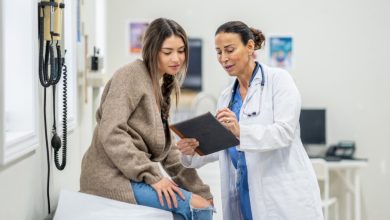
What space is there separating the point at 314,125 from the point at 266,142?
3.14m

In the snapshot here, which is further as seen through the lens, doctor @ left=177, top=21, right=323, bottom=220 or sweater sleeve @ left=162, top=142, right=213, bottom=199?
sweater sleeve @ left=162, top=142, right=213, bottom=199

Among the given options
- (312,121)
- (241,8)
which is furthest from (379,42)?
(241,8)

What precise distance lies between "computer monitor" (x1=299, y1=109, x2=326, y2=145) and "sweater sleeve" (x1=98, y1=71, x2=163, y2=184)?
3.32 m

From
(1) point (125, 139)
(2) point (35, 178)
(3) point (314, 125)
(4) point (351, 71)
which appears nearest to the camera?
(1) point (125, 139)

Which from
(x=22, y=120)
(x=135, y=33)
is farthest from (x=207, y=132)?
(x=135, y=33)

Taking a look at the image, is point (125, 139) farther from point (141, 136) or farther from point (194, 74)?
point (194, 74)

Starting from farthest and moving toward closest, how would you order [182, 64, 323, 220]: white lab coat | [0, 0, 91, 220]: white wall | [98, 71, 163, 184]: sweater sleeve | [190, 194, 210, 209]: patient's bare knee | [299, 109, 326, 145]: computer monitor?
[299, 109, 326, 145]: computer monitor
[182, 64, 323, 220]: white lab coat
[190, 194, 210, 209]: patient's bare knee
[98, 71, 163, 184]: sweater sleeve
[0, 0, 91, 220]: white wall

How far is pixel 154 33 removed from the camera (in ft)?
6.37

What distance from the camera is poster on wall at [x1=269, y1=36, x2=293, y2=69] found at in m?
5.06

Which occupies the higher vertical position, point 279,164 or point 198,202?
point 279,164

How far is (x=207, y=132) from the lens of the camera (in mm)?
1919

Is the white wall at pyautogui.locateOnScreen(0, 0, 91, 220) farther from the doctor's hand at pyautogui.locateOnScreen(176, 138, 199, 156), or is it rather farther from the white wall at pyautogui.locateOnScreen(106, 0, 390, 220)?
the white wall at pyautogui.locateOnScreen(106, 0, 390, 220)

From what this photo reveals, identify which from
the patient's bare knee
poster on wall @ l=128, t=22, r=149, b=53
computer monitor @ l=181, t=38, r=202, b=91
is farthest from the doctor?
poster on wall @ l=128, t=22, r=149, b=53

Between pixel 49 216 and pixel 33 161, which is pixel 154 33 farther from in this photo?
pixel 49 216
